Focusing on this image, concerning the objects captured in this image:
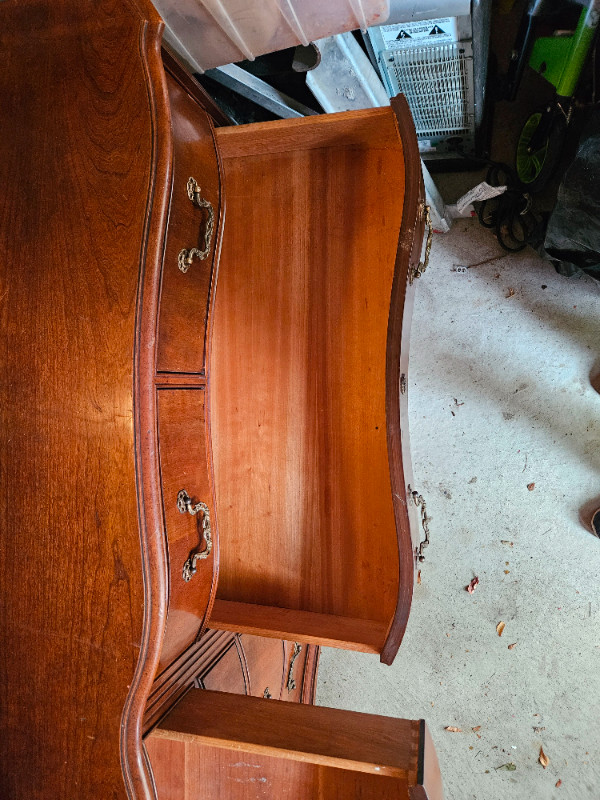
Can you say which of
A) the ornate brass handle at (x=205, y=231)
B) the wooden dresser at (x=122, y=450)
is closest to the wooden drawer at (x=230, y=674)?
the wooden dresser at (x=122, y=450)

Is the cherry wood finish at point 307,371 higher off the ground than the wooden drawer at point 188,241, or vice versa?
the wooden drawer at point 188,241

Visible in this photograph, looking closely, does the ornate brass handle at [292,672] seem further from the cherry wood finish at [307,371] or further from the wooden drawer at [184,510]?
the wooden drawer at [184,510]

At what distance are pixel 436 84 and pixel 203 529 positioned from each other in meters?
1.41

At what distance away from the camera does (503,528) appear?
2.06 meters

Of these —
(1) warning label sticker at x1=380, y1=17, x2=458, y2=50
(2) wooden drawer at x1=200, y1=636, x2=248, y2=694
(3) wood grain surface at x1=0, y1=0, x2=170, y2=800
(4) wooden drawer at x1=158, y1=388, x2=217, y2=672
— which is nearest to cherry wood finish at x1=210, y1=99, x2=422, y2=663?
(2) wooden drawer at x1=200, y1=636, x2=248, y2=694

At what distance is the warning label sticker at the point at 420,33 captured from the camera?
139cm

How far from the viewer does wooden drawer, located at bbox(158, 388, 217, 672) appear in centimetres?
92

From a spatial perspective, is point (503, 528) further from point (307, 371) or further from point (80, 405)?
point (80, 405)

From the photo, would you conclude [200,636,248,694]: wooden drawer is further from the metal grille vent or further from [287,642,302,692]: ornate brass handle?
the metal grille vent

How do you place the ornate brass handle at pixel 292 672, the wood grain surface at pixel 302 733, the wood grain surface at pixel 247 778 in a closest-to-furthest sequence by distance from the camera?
the wood grain surface at pixel 302 733 → the wood grain surface at pixel 247 778 → the ornate brass handle at pixel 292 672

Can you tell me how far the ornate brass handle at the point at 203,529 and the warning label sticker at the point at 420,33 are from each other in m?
1.26

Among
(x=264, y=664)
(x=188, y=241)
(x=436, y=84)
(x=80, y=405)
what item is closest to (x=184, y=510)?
(x=80, y=405)

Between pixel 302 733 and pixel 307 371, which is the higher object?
pixel 307 371

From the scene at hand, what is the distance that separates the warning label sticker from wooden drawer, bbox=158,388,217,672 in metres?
1.08
